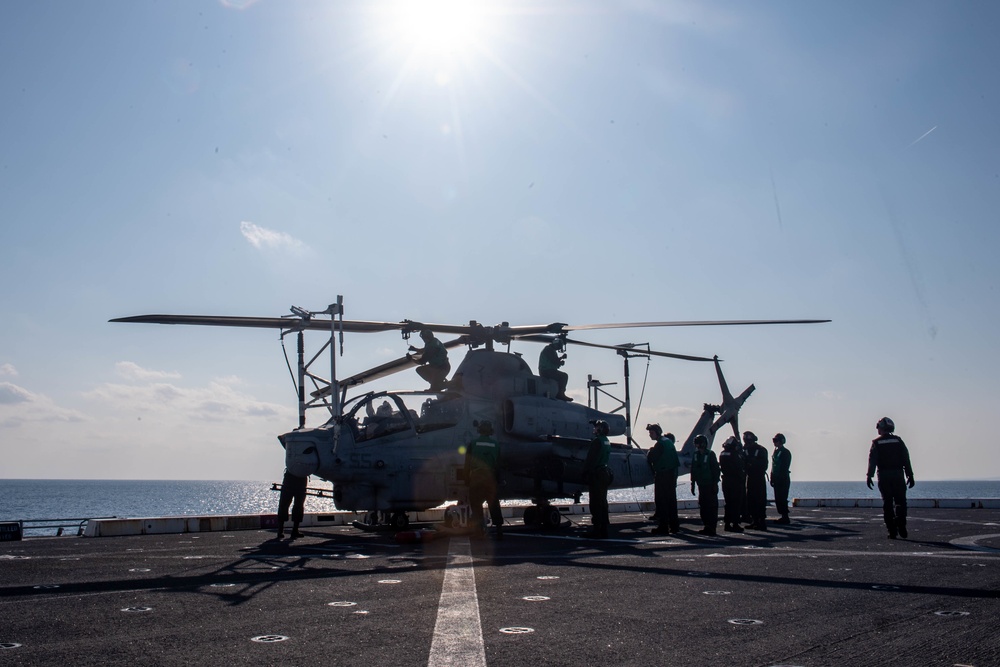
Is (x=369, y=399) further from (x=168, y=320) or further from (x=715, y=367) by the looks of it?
(x=715, y=367)

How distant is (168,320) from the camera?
48.1 feet

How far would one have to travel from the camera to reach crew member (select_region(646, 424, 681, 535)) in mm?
14969

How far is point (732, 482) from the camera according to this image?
1631cm

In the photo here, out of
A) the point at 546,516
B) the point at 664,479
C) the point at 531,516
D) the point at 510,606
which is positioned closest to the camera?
the point at 510,606

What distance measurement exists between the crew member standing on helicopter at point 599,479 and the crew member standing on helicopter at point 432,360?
5355 millimetres

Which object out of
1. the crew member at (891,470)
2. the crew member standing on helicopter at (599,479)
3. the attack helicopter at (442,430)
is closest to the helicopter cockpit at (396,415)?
the attack helicopter at (442,430)

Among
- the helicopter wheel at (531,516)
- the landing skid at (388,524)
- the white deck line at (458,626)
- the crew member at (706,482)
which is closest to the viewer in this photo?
the white deck line at (458,626)

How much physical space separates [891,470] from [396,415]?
9.22 m

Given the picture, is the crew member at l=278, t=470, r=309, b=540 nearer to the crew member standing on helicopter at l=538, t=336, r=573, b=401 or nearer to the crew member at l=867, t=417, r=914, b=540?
the crew member standing on helicopter at l=538, t=336, r=573, b=401

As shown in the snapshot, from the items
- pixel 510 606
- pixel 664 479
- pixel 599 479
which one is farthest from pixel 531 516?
pixel 510 606

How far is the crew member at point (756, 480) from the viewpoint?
1620 centimetres

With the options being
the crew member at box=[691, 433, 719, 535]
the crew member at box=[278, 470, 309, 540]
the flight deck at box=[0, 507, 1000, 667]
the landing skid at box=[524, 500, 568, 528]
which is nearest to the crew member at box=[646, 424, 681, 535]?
the crew member at box=[691, 433, 719, 535]

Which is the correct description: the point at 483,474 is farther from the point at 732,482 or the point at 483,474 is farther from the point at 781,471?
the point at 781,471

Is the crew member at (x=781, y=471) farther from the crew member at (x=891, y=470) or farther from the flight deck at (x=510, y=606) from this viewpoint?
the flight deck at (x=510, y=606)
